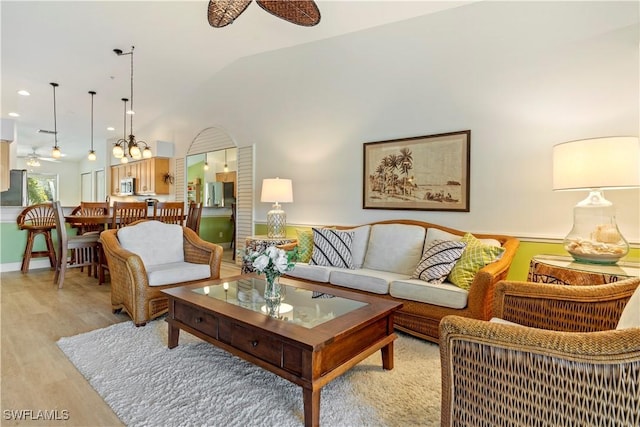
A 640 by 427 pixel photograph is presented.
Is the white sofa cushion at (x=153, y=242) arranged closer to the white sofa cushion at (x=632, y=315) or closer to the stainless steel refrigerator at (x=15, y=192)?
the white sofa cushion at (x=632, y=315)

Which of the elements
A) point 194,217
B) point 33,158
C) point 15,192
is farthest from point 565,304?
point 33,158

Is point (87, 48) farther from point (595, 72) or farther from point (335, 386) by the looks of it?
point (595, 72)

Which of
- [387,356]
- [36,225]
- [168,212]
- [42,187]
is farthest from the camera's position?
[42,187]

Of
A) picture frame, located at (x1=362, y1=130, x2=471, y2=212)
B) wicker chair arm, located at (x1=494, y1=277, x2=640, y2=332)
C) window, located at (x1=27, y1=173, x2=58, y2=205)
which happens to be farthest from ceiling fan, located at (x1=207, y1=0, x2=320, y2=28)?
window, located at (x1=27, y1=173, x2=58, y2=205)

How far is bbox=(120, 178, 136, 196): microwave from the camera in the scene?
776 centimetres

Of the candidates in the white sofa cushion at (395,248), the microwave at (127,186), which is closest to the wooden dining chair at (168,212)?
the white sofa cushion at (395,248)

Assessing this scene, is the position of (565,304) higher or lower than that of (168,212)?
lower

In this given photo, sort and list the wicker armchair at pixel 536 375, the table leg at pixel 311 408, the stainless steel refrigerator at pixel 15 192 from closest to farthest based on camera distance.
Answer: the wicker armchair at pixel 536 375 < the table leg at pixel 311 408 < the stainless steel refrigerator at pixel 15 192

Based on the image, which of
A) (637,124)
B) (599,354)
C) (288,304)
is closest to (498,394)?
(599,354)

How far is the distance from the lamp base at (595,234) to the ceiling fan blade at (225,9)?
111 inches

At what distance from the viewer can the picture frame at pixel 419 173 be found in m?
3.17

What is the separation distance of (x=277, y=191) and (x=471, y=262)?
2.36 m

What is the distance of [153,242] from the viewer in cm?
327

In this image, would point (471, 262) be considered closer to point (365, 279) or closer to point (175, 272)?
point (365, 279)
